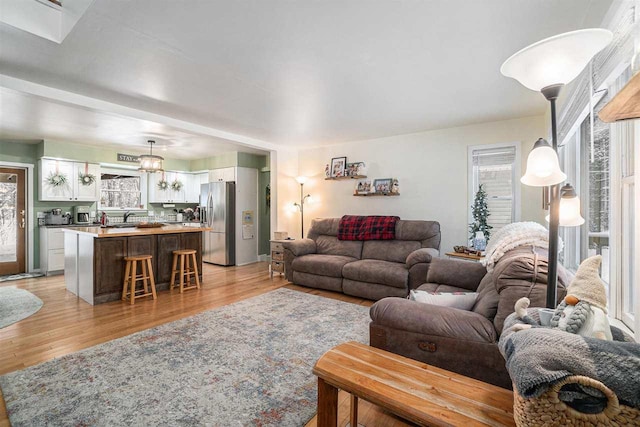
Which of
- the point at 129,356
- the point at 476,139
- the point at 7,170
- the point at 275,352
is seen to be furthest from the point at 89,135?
the point at 476,139

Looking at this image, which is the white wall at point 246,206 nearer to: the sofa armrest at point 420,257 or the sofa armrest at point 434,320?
the sofa armrest at point 420,257

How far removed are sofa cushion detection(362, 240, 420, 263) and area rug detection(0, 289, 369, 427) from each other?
4.76ft

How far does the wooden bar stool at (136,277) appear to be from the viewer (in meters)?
3.77

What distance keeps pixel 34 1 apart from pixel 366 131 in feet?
12.4

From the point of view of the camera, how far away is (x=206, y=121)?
13.5 feet

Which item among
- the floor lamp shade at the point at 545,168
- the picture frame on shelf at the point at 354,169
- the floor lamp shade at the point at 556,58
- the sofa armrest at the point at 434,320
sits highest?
the picture frame on shelf at the point at 354,169

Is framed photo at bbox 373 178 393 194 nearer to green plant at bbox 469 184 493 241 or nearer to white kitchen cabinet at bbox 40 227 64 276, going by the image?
green plant at bbox 469 184 493 241

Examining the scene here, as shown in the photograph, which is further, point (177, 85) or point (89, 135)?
point (89, 135)

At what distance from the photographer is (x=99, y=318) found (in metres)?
3.22

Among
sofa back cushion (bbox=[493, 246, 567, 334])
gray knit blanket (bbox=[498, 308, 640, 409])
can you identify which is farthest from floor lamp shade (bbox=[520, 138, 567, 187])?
gray knit blanket (bbox=[498, 308, 640, 409])

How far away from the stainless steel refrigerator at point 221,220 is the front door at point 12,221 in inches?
124

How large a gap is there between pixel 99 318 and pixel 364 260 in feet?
10.8

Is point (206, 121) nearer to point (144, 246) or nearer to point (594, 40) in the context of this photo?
point (144, 246)

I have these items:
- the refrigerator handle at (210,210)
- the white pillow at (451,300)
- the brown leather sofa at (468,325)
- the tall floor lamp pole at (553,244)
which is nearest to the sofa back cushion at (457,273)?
the white pillow at (451,300)
